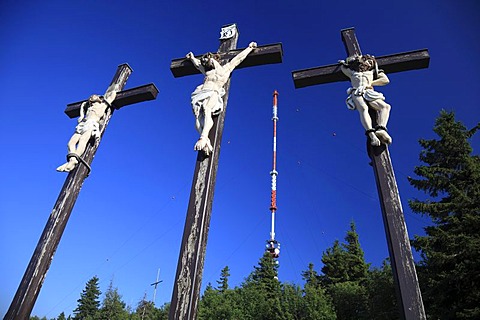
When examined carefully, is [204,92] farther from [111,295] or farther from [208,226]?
[111,295]

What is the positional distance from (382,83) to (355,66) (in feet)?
1.40

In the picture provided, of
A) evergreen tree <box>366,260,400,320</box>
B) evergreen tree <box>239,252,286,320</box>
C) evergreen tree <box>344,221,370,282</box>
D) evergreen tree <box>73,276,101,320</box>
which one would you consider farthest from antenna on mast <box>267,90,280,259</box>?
evergreen tree <box>73,276,101,320</box>

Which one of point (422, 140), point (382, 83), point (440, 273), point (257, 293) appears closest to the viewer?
point (382, 83)

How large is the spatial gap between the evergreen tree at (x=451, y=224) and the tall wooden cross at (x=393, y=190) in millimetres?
11317

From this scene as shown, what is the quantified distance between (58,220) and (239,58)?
135 inches

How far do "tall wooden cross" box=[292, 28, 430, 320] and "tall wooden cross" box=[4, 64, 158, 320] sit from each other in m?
2.90

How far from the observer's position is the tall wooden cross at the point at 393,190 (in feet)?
8.93

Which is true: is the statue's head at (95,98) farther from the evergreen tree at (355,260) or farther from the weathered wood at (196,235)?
the evergreen tree at (355,260)

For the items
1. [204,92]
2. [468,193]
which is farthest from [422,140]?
[204,92]

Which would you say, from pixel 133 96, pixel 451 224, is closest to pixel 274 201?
pixel 451 224

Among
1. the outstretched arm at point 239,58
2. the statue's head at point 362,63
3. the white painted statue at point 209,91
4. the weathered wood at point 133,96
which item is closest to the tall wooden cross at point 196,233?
the white painted statue at point 209,91

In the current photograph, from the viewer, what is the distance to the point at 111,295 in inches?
2071

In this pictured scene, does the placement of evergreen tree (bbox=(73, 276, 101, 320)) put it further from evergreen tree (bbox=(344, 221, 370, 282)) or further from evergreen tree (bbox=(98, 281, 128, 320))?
evergreen tree (bbox=(344, 221, 370, 282))

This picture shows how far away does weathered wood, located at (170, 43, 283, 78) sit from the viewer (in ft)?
16.2
